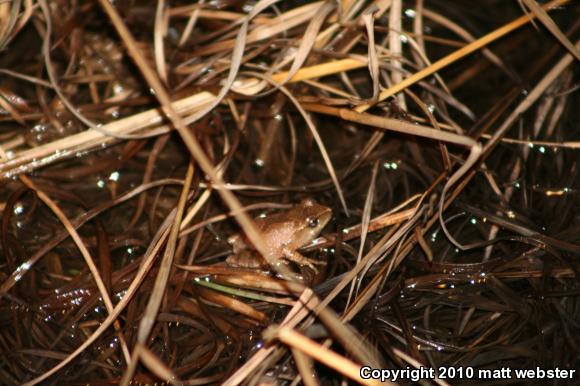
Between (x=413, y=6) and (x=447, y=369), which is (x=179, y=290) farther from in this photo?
(x=413, y=6)

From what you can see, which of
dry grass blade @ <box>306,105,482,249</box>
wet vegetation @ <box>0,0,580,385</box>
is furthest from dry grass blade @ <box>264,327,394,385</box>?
dry grass blade @ <box>306,105,482,249</box>

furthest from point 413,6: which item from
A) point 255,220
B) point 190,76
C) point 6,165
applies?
point 6,165

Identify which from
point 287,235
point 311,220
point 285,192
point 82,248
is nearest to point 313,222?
point 311,220

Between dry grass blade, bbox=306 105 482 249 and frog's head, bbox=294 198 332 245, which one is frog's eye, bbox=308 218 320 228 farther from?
dry grass blade, bbox=306 105 482 249

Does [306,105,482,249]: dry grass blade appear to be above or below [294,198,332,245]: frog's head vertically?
above

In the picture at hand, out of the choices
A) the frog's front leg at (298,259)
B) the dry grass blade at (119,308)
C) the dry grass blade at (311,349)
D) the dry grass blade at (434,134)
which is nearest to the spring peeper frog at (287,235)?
the frog's front leg at (298,259)

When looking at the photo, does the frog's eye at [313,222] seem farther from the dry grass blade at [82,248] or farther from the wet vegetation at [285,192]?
the dry grass blade at [82,248]

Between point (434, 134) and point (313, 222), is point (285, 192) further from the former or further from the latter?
point (434, 134)
